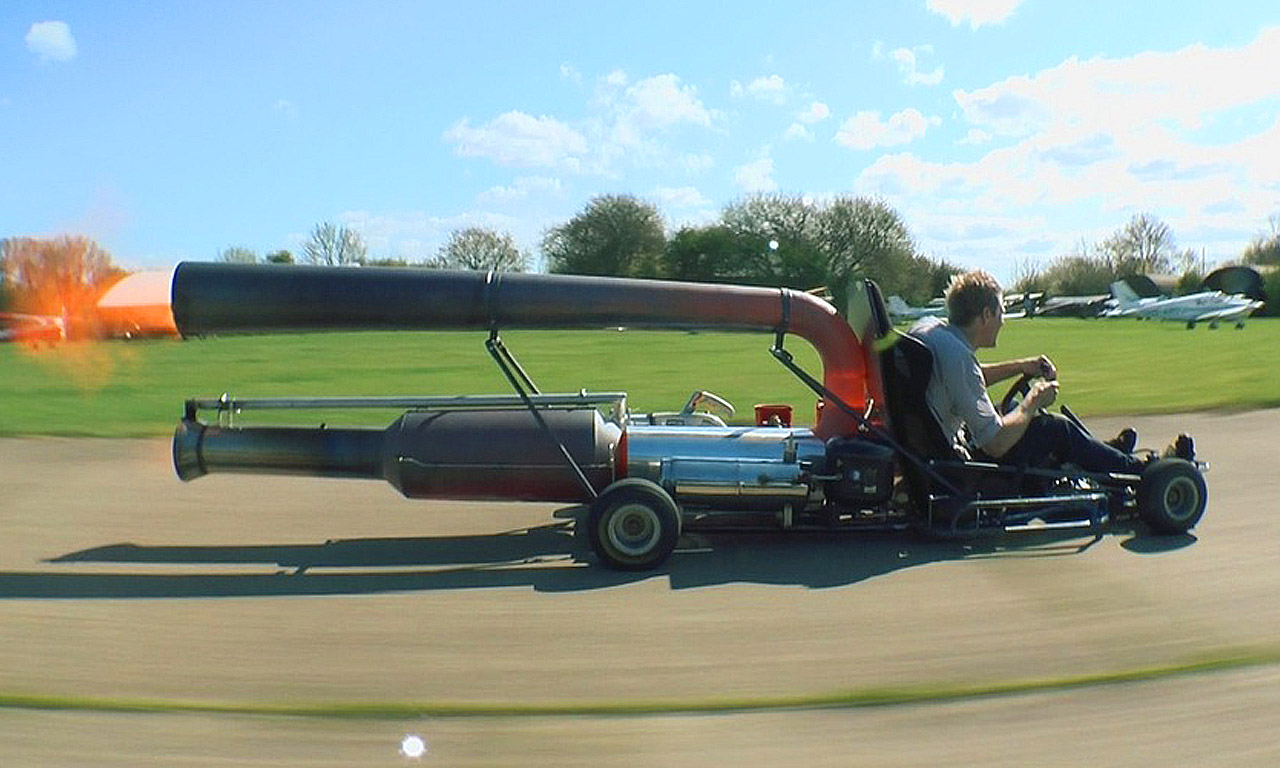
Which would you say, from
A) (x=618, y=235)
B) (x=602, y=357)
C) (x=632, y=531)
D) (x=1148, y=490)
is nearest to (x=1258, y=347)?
(x=602, y=357)

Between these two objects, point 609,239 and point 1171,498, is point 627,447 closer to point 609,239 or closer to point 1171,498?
point 1171,498

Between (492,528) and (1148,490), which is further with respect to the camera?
(492,528)

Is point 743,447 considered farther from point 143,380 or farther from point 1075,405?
point 143,380

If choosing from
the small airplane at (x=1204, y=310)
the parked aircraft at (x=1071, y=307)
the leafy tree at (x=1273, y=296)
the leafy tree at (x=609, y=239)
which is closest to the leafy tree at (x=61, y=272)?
the leafy tree at (x=609, y=239)

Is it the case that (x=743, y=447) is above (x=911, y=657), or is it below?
above

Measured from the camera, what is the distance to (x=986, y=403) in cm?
724

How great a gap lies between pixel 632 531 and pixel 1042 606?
7.74ft

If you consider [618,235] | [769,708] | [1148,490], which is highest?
[618,235]

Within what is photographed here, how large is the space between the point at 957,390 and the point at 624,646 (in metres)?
3.04

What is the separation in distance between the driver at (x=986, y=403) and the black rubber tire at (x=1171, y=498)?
0.19 m

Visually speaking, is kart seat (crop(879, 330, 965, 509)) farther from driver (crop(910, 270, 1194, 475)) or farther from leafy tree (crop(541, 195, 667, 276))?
leafy tree (crop(541, 195, 667, 276))

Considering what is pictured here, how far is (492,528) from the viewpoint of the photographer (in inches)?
330

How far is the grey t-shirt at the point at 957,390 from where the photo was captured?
7180 millimetres

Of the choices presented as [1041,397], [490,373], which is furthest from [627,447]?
[490,373]
